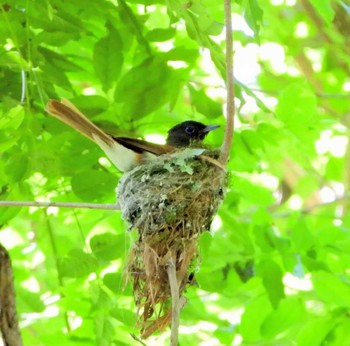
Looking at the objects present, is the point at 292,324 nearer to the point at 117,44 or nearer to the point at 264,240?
the point at 264,240

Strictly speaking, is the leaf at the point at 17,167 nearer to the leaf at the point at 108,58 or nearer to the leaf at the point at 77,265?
the leaf at the point at 77,265

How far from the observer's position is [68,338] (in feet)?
13.1

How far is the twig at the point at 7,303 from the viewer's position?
3.66m

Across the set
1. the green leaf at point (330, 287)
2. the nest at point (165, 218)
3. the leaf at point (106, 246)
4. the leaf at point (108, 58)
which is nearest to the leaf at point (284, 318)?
the green leaf at point (330, 287)

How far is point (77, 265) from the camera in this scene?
148 inches

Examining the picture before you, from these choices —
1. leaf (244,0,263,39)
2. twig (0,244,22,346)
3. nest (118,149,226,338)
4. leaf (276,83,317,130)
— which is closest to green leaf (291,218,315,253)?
leaf (276,83,317,130)

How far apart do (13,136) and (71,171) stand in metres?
0.58

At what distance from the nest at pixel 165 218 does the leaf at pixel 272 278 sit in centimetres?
55

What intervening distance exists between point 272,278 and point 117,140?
1.01 meters

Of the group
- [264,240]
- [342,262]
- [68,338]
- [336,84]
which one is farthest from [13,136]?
[336,84]

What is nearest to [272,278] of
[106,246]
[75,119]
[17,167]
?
[106,246]

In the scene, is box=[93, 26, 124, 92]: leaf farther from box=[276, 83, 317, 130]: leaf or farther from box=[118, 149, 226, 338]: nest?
box=[276, 83, 317, 130]: leaf

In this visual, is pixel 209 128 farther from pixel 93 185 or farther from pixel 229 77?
pixel 229 77

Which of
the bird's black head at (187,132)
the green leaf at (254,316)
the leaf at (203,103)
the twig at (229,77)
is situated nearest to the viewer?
the twig at (229,77)
